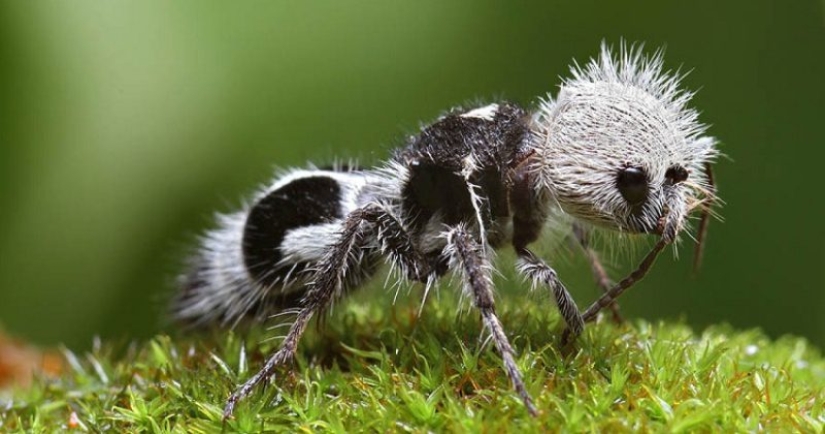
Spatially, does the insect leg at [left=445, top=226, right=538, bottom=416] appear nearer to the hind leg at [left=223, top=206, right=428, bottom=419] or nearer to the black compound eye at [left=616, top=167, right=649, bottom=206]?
the hind leg at [left=223, top=206, right=428, bottom=419]

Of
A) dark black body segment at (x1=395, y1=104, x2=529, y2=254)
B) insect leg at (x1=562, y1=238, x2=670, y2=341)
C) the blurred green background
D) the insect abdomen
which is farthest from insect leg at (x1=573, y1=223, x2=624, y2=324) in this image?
→ the blurred green background

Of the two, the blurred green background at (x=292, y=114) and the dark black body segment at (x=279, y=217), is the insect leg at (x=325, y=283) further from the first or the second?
the blurred green background at (x=292, y=114)

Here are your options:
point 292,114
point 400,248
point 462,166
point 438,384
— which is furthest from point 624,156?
point 292,114

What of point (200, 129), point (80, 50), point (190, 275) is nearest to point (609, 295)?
point (190, 275)

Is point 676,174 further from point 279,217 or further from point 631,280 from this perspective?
point 279,217

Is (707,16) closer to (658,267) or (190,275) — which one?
(658,267)

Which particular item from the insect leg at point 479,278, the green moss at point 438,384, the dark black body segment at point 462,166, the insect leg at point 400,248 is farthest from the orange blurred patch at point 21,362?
the insect leg at point 479,278
